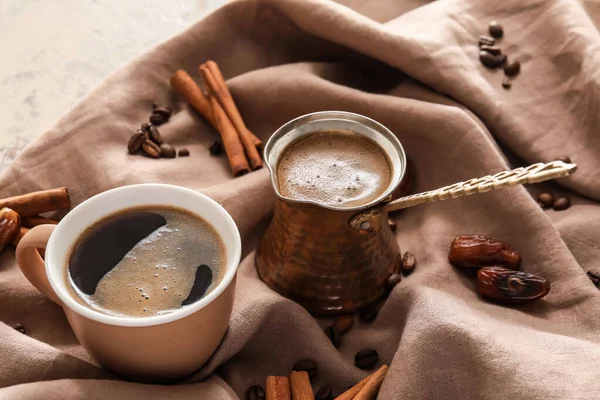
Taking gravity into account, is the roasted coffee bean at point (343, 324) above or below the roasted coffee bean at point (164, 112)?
below

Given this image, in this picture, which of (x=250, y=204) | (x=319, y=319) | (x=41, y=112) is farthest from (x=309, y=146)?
(x=41, y=112)

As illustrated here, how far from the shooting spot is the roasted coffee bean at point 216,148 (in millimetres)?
1326

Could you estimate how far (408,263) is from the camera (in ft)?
3.78

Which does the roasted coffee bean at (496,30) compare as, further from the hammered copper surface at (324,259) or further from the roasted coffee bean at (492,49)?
the hammered copper surface at (324,259)

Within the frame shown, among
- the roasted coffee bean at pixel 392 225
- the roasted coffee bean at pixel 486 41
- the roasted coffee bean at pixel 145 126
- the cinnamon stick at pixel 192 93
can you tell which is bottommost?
the roasted coffee bean at pixel 392 225

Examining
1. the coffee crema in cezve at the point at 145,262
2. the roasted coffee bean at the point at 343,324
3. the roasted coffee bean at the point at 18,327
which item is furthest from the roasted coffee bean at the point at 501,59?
the roasted coffee bean at the point at 18,327

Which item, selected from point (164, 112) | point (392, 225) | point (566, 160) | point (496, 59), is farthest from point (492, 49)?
point (164, 112)

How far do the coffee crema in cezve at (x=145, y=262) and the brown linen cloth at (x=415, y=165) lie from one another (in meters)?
0.12

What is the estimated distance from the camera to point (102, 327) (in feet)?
2.81

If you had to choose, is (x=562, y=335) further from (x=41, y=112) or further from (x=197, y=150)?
(x=41, y=112)

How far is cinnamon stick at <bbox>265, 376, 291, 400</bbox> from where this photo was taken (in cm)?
101

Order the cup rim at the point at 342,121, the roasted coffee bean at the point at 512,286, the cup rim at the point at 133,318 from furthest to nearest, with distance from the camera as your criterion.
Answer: the roasted coffee bean at the point at 512,286
the cup rim at the point at 342,121
the cup rim at the point at 133,318

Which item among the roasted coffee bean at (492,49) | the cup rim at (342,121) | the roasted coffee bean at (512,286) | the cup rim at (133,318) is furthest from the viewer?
the roasted coffee bean at (492,49)

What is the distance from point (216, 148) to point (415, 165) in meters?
0.36
